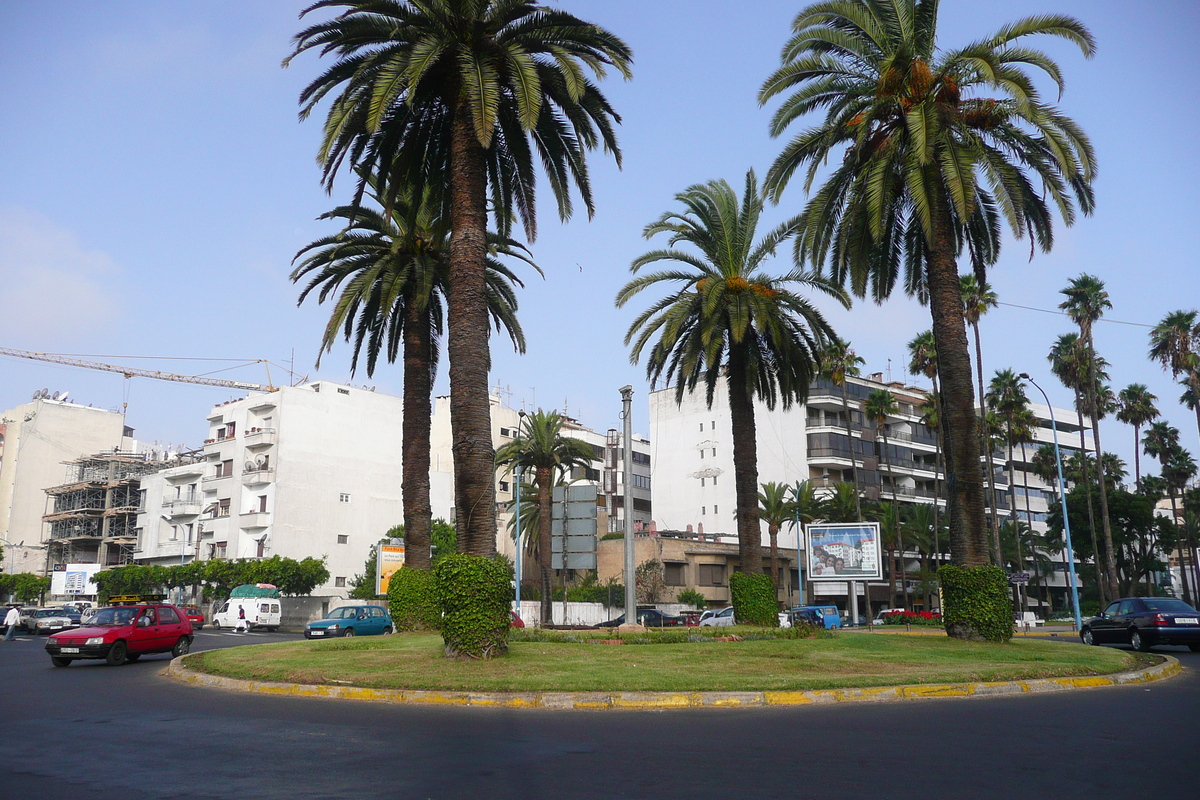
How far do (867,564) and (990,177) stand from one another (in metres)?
19.8

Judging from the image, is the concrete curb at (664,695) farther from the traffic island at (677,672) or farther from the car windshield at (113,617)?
the car windshield at (113,617)

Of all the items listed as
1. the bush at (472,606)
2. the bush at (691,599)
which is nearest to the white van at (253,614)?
the bush at (691,599)

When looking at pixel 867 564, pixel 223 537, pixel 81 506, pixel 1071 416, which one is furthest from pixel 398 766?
pixel 1071 416

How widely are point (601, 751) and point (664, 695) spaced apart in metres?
4.07

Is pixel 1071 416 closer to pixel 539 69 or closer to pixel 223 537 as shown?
pixel 223 537

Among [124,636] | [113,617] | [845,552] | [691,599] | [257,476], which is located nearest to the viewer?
[124,636]

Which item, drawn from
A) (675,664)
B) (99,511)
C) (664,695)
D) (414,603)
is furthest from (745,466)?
(99,511)

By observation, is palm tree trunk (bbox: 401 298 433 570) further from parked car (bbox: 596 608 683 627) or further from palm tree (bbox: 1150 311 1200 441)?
palm tree (bbox: 1150 311 1200 441)

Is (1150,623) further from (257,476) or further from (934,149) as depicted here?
(257,476)

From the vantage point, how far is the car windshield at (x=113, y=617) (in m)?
23.0

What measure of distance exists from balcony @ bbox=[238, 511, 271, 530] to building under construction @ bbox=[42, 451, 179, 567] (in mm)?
20928

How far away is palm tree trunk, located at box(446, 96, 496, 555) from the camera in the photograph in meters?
17.4

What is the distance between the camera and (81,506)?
97.4 metres

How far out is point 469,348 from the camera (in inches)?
709
